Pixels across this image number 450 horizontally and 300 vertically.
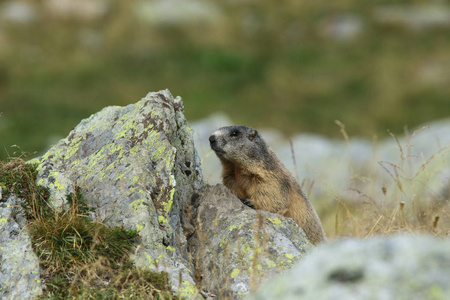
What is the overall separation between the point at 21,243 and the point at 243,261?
2125 millimetres

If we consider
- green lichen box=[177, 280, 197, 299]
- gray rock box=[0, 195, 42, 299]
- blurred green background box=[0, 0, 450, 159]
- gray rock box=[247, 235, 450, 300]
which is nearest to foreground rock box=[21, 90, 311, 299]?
green lichen box=[177, 280, 197, 299]

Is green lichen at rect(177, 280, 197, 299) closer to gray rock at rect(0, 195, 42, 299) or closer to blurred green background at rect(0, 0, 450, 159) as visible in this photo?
gray rock at rect(0, 195, 42, 299)

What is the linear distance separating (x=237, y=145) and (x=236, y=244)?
2026mm

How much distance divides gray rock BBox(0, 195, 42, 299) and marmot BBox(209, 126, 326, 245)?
9.66 ft

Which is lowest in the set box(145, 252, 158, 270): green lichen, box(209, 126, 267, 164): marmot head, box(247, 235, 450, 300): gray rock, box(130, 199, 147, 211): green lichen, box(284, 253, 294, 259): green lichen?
box(247, 235, 450, 300): gray rock

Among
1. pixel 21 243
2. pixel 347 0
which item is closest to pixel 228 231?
pixel 21 243

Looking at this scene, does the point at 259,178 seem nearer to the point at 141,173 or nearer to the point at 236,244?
the point at 236,244

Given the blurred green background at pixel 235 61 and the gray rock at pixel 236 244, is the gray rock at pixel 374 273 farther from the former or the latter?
the blurred green background at pixel 235 61

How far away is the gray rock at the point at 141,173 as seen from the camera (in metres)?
6.06

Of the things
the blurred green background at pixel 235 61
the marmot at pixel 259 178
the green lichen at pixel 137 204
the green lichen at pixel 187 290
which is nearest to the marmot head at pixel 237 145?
the marmot at pixel 259 178

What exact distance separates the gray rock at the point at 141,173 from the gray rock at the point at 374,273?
6.87 ft

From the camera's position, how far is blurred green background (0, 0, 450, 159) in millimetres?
22938

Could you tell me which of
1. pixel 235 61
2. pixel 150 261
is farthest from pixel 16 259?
pixel 235 61

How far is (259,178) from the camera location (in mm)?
8047
